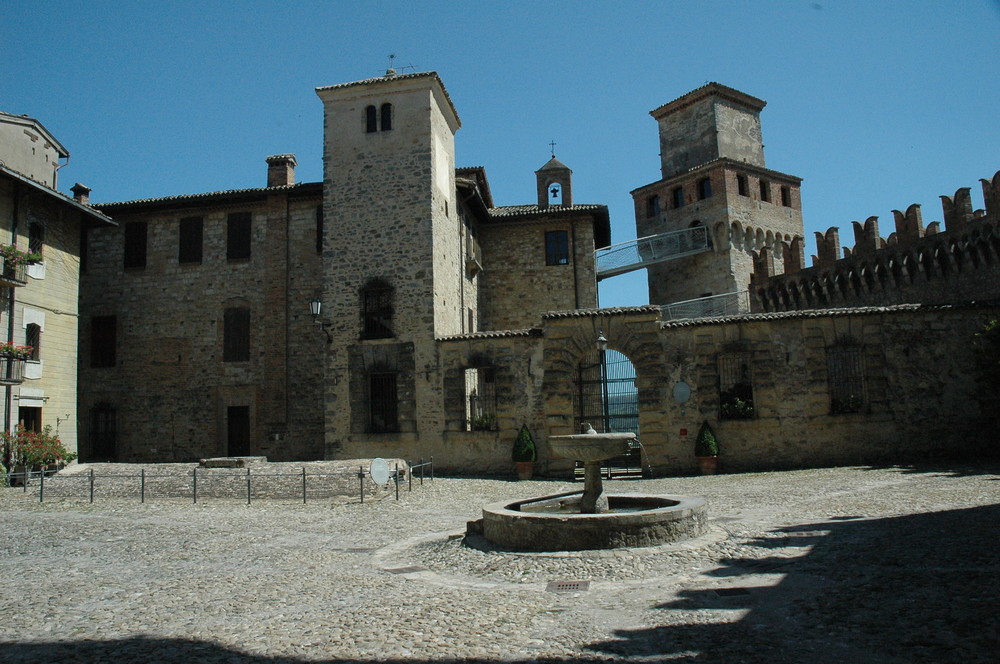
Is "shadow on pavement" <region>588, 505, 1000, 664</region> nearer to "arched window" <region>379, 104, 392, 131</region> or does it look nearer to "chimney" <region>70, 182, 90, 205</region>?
"arched window" <region>379, 104, 392, 131</region>

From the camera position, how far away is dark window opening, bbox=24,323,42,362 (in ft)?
64.3

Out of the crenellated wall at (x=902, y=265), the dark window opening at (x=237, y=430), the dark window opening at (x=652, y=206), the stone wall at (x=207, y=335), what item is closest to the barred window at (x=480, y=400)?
the stone wall at (x=207, y=335)

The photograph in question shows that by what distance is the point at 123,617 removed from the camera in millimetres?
6133

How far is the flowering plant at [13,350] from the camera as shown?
56.8ft

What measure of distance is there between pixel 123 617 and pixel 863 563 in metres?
6.88

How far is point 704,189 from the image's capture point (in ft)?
114

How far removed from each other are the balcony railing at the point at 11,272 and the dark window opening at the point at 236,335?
5.81 m

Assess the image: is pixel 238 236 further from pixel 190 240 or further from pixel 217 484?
pixel 217 484

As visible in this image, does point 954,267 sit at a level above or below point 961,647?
above

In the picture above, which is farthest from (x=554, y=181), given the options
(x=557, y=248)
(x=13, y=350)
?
(x=13, y=350)

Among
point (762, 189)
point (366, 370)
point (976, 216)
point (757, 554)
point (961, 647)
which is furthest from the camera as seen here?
point (762, 189)

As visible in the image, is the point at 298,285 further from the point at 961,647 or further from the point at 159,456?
the point at 961,647

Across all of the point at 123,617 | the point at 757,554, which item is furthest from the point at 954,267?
the point at 123,617

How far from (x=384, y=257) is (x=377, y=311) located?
5.17 feet
